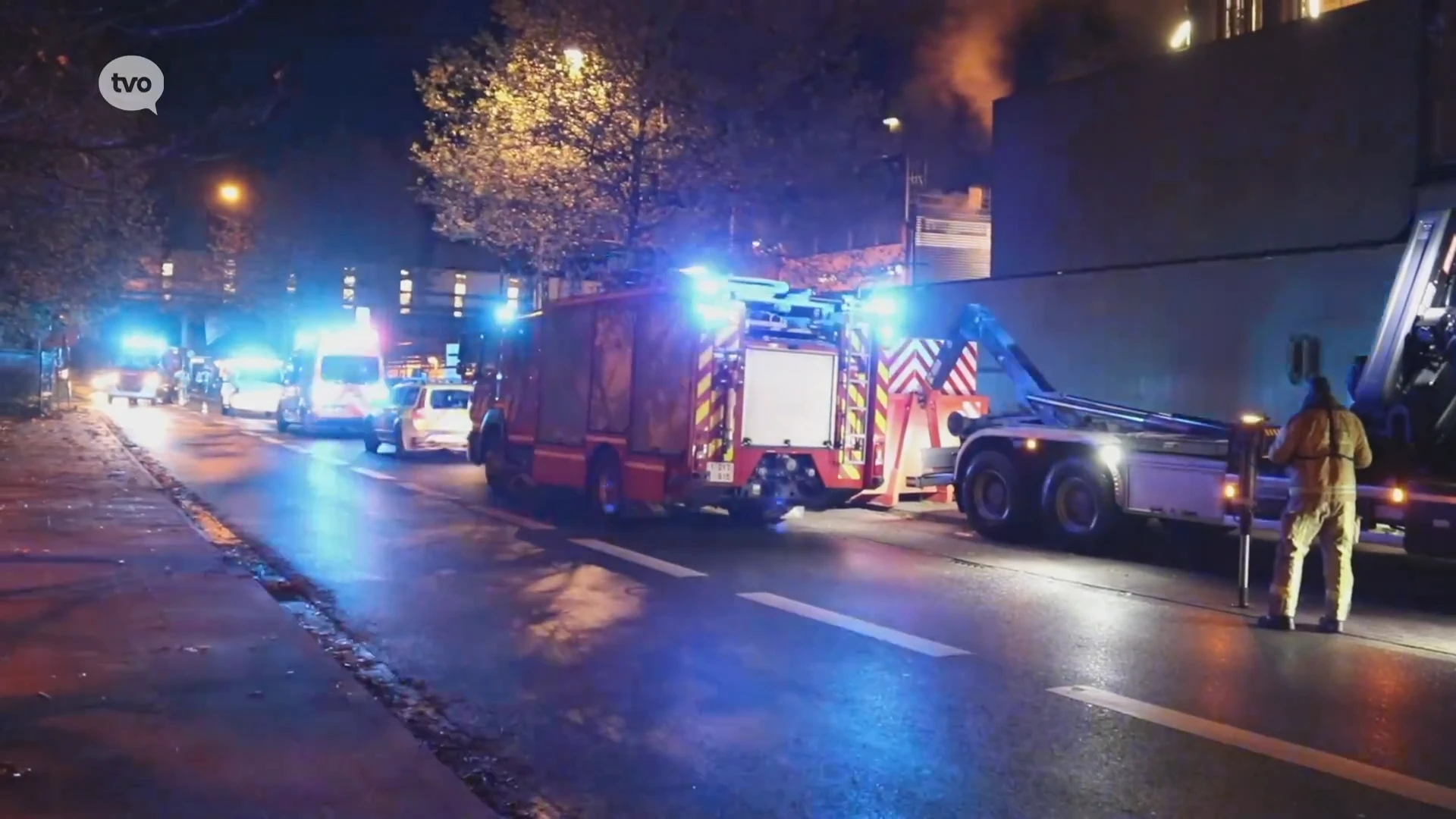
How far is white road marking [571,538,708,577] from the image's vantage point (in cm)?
1095

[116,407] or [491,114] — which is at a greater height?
[491,114]

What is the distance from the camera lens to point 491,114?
22.9 m

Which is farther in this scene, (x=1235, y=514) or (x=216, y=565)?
(x=1235, y=514)

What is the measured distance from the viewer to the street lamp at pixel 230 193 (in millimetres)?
50416

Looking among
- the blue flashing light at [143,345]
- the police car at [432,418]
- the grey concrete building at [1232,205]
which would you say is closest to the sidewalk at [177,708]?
the grey concrete building at [1232,205]

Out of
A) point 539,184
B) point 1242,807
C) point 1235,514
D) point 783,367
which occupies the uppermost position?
point 539,184

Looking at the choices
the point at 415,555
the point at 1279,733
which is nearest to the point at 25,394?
the point at 415,555

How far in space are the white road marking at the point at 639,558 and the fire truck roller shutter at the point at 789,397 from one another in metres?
1.92

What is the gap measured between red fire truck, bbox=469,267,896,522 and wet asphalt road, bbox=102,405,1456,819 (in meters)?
1.17

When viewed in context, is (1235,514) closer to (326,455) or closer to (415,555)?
(415,555)

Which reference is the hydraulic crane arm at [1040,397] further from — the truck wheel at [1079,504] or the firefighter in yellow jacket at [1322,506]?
the firefighter in yellow jacket at [1322,506]

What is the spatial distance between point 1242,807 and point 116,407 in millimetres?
45772

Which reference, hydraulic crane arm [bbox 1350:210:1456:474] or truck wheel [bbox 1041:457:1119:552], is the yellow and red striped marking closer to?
truck wheel [bbox 1041:457:1119:552]

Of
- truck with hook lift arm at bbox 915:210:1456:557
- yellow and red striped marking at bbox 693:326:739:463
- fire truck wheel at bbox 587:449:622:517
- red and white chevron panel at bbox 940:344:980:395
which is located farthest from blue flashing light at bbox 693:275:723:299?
red and white chevron panel at bbox 940:344:980:395
